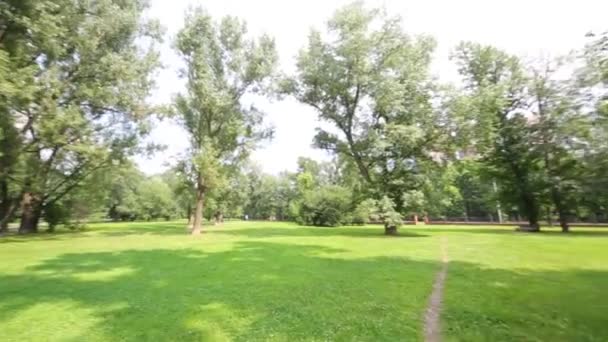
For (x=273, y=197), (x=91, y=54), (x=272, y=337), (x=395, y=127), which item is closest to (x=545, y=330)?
(x=272, y=337)

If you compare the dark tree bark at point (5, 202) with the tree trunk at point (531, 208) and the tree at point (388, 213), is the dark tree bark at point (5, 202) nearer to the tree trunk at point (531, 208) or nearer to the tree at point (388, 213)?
the tree at point (388, 213)

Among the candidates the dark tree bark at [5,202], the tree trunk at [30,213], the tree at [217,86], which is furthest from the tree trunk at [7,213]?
the tree at [217,86]

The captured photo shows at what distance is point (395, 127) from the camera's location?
82.1ft

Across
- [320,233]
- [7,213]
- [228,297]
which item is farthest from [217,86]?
[228,297]

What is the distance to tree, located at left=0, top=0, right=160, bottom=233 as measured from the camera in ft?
65.8

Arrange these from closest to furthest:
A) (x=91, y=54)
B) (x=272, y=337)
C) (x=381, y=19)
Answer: (x=272, y=337) < (x=91, y=54) < (x=381, y=19)

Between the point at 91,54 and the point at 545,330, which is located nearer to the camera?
the point at 545,330

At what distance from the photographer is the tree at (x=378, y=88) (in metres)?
25.7

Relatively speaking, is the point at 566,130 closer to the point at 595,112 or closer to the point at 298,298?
the point at 595,112

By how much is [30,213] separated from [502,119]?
142 feet

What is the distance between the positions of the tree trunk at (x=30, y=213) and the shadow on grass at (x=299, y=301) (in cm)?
2198

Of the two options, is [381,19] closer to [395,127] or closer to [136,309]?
[395,127]

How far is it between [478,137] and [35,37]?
A: 28161 millimetres

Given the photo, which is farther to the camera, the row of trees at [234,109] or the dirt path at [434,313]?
the row of trees at [234,109]
